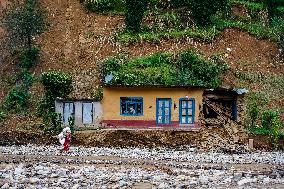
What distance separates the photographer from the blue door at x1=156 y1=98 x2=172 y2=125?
128 feet

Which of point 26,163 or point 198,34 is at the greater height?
point 198,34

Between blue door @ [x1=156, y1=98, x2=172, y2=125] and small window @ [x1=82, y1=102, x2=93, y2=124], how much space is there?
3.80m

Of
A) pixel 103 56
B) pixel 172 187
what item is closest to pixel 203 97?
pixel 103 56

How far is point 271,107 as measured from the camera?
143 feet

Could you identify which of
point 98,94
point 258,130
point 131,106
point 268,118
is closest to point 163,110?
point 131,106

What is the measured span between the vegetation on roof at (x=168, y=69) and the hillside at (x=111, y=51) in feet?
3.73

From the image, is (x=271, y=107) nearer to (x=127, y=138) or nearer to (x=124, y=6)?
(x=127, y=138)

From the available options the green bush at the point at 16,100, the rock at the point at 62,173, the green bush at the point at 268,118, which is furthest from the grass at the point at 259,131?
the rock at the point at 62,173

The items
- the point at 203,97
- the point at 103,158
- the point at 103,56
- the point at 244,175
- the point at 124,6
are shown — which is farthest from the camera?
the point at 124,6

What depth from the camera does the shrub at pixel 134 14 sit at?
50312 millimetres

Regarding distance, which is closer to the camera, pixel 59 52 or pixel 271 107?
pixel 271 107

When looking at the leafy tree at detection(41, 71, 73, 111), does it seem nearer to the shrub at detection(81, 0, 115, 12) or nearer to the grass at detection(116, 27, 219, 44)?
the grass at detection(116, 27, 219, 44)

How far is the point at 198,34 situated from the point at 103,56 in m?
7.36

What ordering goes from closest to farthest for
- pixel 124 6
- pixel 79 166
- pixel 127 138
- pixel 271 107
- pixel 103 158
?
pixel 79 166 < pixel 103 158 < pixel 127 138 < pixel 271 107 < pixel 124 6
